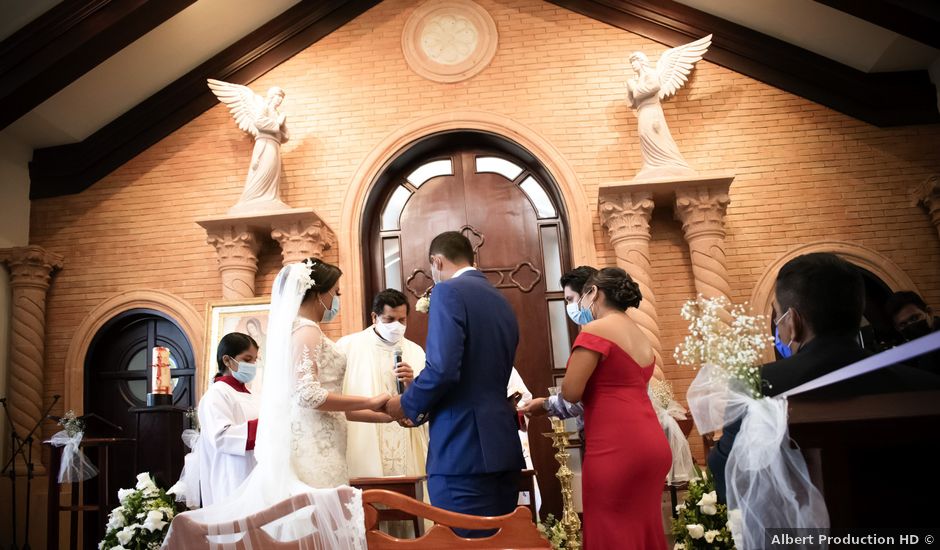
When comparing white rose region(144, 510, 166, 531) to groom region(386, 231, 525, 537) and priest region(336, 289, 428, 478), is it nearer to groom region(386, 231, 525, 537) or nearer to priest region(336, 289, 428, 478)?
priest region(336, 289, 428, 478)

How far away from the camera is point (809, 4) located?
811 centimetres

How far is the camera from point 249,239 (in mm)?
8266

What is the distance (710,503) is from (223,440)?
292 cm

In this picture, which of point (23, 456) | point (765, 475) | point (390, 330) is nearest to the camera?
point (765, 475)

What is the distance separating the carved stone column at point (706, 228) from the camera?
7.93m

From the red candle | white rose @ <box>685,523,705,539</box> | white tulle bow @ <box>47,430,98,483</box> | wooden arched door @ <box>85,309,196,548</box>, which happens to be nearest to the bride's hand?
white rose @ <box>685,523,705,539</box>

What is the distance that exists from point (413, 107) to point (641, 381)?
609cm

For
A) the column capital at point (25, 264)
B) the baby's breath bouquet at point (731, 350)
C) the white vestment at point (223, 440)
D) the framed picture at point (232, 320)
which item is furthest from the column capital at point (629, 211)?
the column capital at point (25, 264)

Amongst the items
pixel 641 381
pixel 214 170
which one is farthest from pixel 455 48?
pixel 641 381

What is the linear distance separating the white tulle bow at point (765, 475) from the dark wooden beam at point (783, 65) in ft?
25.0

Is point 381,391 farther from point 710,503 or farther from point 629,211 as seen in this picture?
point 629,211

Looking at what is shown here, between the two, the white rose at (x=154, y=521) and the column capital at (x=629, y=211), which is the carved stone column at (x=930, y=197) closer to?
the column capital at (x=629, y=211)

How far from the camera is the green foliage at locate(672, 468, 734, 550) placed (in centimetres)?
402

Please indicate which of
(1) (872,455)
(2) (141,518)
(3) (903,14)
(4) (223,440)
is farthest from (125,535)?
(3) (903,14)
